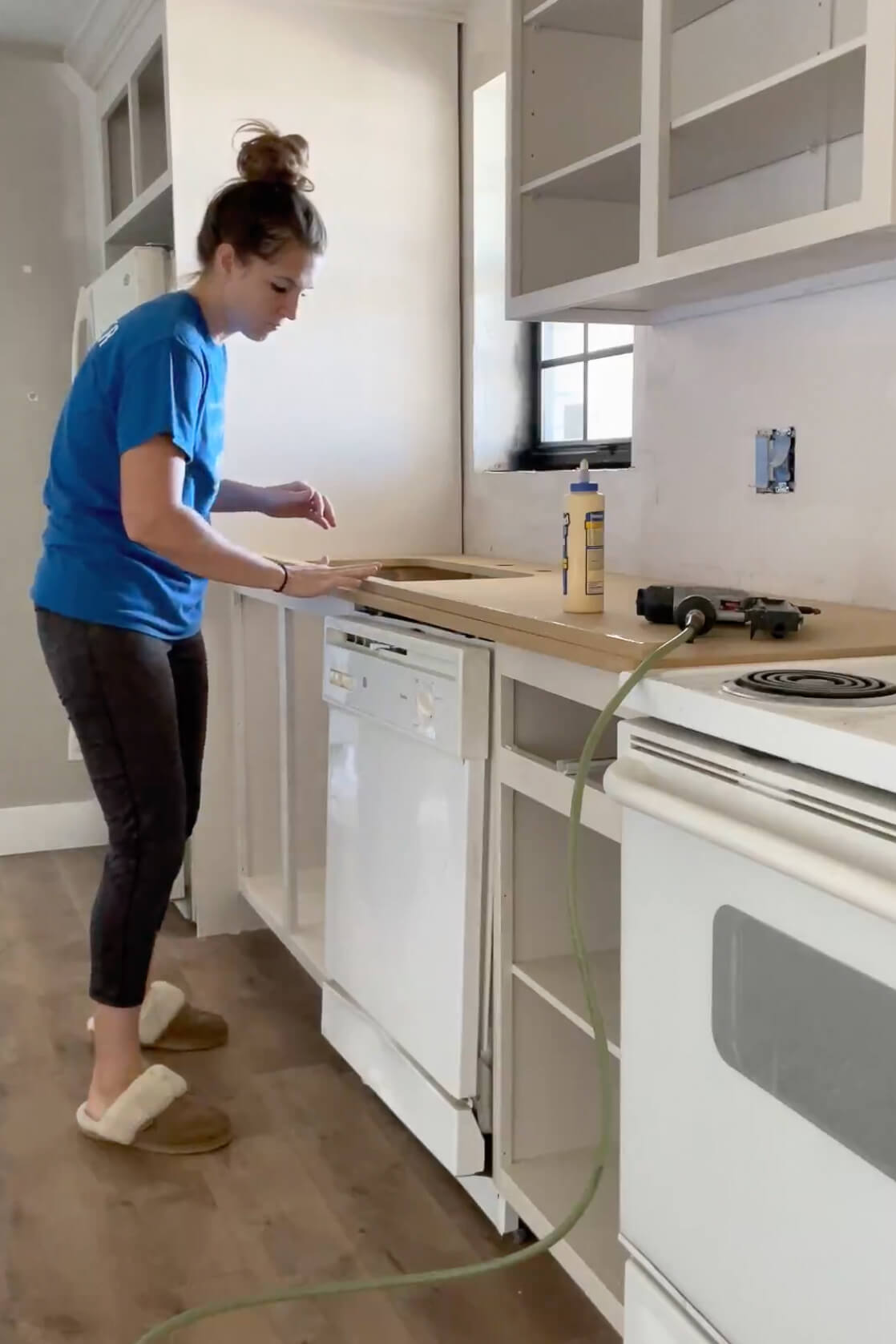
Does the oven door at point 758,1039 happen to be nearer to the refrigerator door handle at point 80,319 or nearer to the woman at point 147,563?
the woman at point 147,563

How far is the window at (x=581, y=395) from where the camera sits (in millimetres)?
2746

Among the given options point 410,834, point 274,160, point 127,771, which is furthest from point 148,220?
point 410,834

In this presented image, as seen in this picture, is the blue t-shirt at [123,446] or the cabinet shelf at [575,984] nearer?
the cabinet shelf at [575,984]

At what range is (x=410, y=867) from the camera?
6.31 feet

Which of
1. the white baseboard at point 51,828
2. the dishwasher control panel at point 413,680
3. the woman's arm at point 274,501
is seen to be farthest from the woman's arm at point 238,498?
the white baseboard at point 51,828

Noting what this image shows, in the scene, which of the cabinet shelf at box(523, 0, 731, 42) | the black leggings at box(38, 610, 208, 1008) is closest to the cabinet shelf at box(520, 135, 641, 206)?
the cabinet shelf at box(523, 0, 731, 42)

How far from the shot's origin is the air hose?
128 cm

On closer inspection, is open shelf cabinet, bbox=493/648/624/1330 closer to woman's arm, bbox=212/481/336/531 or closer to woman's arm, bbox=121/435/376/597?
woman's arm, bbox=121/435/376/597

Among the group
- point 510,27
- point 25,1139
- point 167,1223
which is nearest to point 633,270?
point 510,27

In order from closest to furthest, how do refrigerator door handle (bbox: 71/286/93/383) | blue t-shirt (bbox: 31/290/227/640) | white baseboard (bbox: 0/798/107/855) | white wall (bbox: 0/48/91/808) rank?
blue t-shirt (bbox: 31/290/227/640)
refrigerator door handle (bbox: 71/286/93/383)
white wall (bbox: 0/48/91/808)
white baseboard (bbox: 0/798/107/855)

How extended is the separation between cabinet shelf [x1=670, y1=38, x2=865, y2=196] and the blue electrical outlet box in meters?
0.41

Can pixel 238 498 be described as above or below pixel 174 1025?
above

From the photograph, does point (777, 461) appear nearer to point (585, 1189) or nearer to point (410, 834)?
point (410, 834)

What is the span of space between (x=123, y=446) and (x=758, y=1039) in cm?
126
